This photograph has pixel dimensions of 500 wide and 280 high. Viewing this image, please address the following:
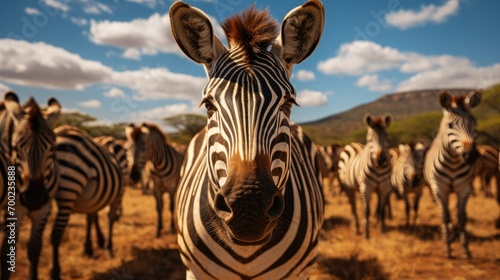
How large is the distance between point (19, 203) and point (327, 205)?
1333 cm

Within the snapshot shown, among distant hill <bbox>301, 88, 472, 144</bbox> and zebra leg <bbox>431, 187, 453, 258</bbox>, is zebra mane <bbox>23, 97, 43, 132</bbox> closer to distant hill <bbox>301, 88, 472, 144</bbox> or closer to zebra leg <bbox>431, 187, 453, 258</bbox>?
zebra leg <bbox>431, 187, 453, 258</bbox>

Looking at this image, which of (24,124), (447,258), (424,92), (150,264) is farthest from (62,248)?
(424,92)

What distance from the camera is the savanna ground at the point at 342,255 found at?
6125mm

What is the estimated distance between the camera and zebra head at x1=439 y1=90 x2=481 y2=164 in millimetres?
6172

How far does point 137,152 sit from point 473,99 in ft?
30.1

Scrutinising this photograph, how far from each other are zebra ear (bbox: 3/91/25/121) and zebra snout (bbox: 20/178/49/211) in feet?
3.76

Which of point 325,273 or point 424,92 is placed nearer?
point 325,273

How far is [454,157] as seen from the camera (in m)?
6.94

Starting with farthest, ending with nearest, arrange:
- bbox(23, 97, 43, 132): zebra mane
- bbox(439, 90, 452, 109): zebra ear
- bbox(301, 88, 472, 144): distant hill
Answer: bbox(301, 88, 472, 144): distant hill
bbox(439, 90, 452, 109): zebra ear
bbox(23, 97, 43, 132): zebra mane

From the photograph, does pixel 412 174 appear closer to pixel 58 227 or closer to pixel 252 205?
pixel 252 205

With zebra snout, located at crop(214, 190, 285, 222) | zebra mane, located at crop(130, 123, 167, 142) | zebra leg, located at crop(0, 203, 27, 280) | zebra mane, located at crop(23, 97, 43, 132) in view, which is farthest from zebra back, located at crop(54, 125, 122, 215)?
zebra snout, located at crop(214, 190, 285, 222)

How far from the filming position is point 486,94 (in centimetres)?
3069

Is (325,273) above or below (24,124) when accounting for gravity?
below

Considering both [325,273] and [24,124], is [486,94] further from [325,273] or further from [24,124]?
[24,124]
